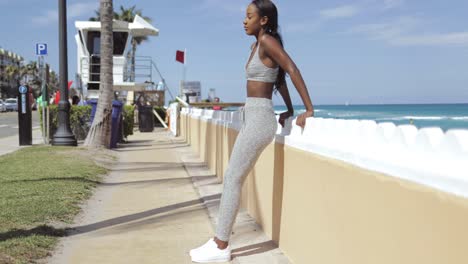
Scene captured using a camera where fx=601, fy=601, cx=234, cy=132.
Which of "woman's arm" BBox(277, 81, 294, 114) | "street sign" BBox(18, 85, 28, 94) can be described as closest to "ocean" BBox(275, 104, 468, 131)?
"woman's arm" BBox(277, 81, 294, 114)

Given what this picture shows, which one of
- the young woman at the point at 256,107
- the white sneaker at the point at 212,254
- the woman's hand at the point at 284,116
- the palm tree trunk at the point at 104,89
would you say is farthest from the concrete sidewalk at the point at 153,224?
the palm tree trunk at the point at 104,89

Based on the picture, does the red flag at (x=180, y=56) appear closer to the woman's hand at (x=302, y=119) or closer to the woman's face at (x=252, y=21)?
the woman's face at (x=252, y=21)

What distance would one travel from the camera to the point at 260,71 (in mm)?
4746

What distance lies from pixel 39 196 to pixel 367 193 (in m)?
5.65

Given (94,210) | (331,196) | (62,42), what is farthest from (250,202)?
(62,42)

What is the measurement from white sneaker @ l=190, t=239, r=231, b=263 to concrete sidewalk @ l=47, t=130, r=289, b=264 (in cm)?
11

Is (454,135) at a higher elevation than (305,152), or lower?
higher

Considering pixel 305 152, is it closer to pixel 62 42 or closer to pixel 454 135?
pixel 454 135

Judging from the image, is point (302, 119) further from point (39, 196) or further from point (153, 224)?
point (39, 196)

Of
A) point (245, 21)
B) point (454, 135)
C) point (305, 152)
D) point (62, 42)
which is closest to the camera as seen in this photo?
point (454, 135)

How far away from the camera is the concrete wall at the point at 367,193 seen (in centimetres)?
247

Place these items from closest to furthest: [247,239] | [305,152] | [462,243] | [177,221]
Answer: [462,243] → [305,152] → [247,239] → [177,221]

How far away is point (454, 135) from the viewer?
248 centimetres

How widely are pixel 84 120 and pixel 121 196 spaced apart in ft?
38.0
